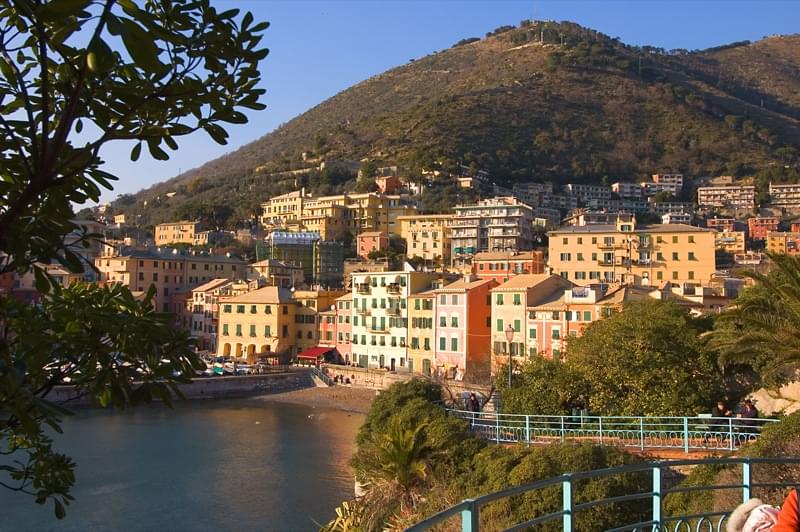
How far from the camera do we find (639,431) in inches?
768

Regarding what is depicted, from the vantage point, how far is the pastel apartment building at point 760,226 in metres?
107

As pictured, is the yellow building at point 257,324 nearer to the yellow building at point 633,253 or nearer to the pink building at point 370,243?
the yellow building at point 633,253

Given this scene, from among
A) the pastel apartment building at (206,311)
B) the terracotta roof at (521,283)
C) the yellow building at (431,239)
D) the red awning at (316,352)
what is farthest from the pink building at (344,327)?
the yellow building at (431,239)

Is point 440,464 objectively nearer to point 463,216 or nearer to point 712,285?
point 712,285

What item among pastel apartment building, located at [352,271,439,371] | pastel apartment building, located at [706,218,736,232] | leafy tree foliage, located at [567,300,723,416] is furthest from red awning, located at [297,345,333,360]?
pastel apartment building, located at [706,218,736,232]

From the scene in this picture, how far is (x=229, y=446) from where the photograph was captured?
35.1 m

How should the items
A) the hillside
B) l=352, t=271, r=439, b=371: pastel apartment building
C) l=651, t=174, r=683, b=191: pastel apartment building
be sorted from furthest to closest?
l=651, t=174, r=683, b=191: pastel apartment building < the hillside < l=352, t=271, r=439, b=371: pastel apartment building

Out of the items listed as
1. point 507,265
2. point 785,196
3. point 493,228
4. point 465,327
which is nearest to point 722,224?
point 785,196

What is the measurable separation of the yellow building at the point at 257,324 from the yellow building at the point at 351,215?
136 feet

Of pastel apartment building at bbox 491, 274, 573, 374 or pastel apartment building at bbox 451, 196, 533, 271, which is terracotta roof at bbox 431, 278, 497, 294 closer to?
pastel apartment building at bbox 491, 274, 573, 374

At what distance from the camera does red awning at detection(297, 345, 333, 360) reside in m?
59.8

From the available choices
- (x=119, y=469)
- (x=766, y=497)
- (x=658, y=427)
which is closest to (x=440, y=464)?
(x=658, y=427)

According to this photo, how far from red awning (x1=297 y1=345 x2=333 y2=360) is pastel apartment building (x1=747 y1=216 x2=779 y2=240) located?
72.0 meters

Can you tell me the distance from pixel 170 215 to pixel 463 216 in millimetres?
58341
